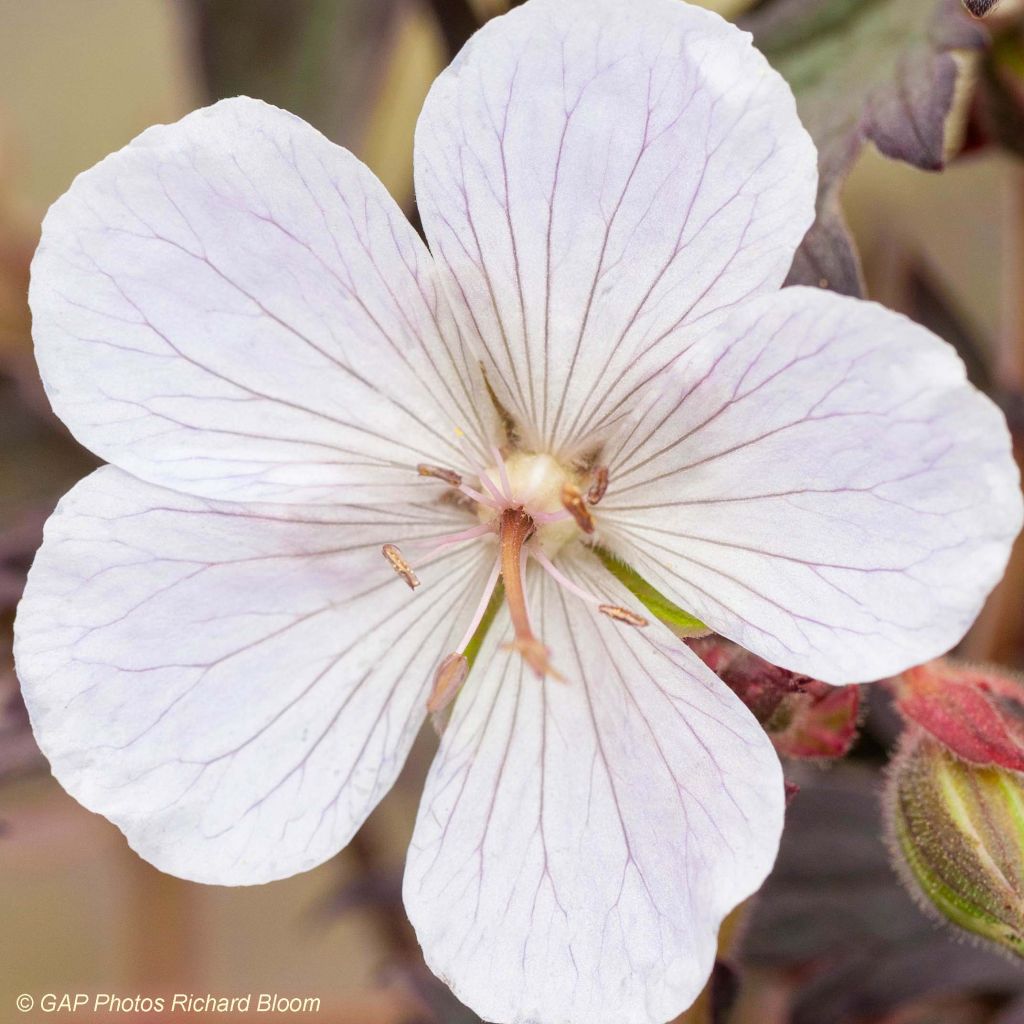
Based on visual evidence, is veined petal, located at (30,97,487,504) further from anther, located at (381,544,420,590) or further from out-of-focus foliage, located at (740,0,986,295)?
out-of-focus foliage, located at (740,0,986,295)

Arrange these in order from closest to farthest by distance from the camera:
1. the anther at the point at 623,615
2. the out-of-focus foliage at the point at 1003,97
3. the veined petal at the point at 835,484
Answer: the veined petal at the point at 835,484 < the anther at the point at 623,615 < the out-of-focus foliage at the point at 1003,97

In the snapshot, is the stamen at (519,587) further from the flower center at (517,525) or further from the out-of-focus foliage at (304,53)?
the out-of-focus foliage at (304,53)

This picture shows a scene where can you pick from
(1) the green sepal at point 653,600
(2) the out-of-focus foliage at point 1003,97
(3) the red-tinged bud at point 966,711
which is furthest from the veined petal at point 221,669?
(2) the out-of-focus foliage at point 1003,97

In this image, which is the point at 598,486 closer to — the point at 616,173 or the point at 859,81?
the point at 616,173

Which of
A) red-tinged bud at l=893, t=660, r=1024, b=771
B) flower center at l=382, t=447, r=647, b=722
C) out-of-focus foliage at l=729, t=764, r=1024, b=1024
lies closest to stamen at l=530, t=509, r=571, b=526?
flower center at l=382, t=447, r=647, b=722

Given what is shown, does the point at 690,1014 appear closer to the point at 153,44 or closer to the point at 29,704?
the point at 29,704
